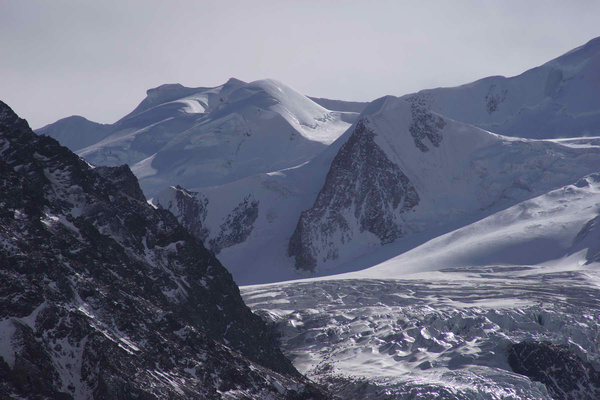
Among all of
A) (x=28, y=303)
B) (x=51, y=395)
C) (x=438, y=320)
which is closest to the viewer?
(x=51, y=395)

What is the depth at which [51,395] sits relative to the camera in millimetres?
88812

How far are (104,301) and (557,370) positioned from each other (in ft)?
253

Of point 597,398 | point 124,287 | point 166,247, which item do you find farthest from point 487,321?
point 124,287

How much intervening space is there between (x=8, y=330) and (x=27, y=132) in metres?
55.9

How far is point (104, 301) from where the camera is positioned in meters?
106

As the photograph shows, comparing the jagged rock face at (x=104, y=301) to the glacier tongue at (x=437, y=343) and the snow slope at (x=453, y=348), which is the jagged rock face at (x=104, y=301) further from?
the snow slope at (x=453, y=348)

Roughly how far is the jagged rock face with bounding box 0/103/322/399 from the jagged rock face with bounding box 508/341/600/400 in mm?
37566

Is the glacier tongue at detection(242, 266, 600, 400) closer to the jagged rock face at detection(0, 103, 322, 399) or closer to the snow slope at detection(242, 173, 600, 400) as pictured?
the snow slope at detection(242, 173, 600, 400)

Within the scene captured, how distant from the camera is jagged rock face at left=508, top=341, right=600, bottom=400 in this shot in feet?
494

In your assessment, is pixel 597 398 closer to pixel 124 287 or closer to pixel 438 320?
pixel 438 320

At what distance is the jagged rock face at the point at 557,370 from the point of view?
151 m

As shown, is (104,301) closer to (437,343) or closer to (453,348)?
(453,348)

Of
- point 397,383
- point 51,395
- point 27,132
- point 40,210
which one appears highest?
point 27,132

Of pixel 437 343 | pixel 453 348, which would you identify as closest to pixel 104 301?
pixel 453 348
